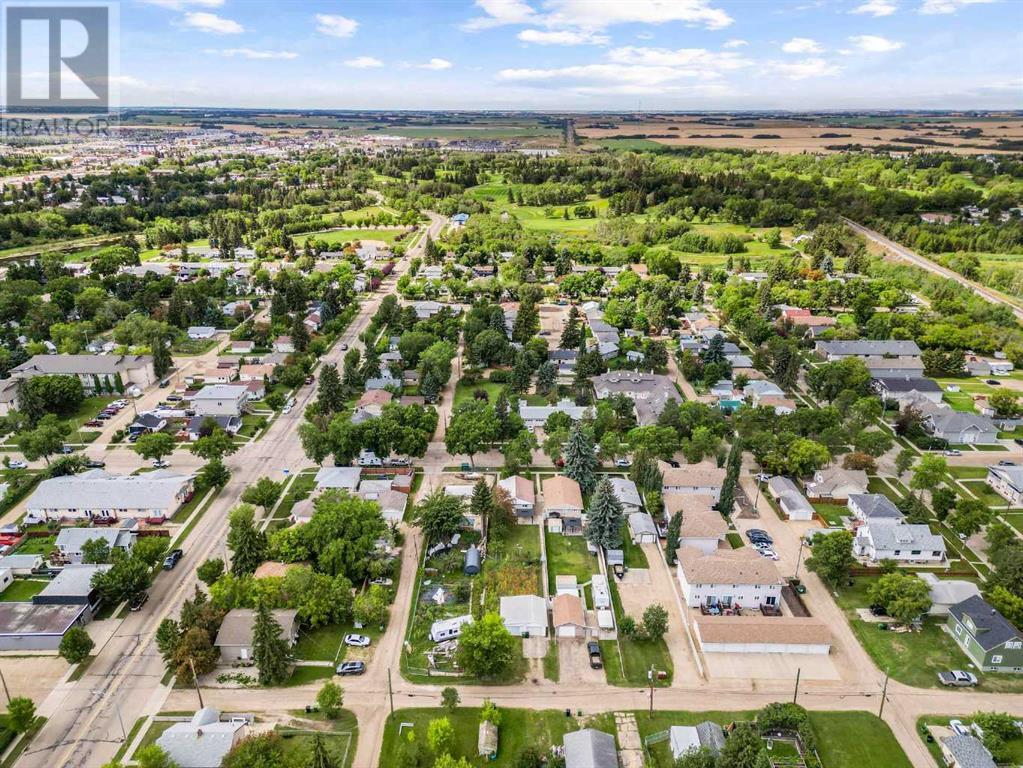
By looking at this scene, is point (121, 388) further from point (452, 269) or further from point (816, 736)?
point (816, 736)

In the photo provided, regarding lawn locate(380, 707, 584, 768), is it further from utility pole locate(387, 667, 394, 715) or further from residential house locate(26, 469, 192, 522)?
residential house locate(26, 469, 192, 522)

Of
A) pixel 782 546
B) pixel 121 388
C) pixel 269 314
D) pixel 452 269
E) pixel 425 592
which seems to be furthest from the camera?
pixel 452 269

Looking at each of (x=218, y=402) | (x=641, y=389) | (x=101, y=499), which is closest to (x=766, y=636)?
(x=641, y=389)

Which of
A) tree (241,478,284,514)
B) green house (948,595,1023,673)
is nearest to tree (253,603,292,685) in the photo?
tree (241,478,284,514)

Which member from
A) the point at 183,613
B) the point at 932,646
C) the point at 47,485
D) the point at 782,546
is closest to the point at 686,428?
the point at 782,546

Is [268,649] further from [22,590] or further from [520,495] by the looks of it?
[520,495]

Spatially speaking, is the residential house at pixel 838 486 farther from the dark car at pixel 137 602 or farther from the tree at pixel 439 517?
the dark car at pixel 137 602
